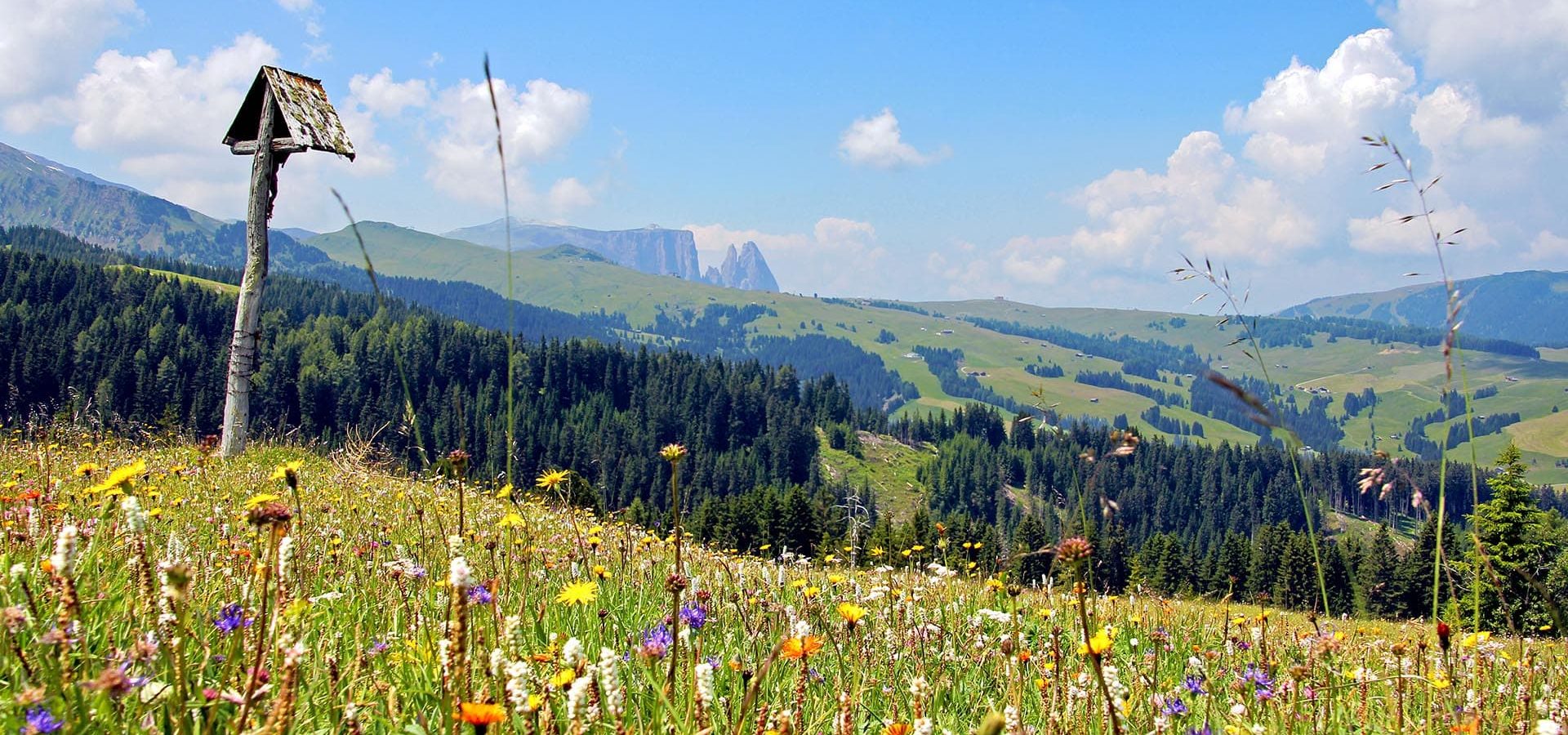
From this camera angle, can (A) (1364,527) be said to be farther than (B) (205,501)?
Yes

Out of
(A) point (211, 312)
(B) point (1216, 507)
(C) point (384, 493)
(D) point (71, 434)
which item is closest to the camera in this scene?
(C) point (384, 493)

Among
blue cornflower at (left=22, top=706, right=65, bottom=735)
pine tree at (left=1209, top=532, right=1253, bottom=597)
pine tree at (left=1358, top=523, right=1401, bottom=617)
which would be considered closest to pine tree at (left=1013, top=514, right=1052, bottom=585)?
blue cornflower at (left=22, top=706, right=65, bottom=735)

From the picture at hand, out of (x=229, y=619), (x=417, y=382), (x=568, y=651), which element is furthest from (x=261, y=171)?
(x=417, y=382)

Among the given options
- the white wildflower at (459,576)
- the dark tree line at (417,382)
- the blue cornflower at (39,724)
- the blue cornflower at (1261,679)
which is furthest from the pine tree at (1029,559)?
the dark tree line at (417,382)

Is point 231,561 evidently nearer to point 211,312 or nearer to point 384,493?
point 384,493

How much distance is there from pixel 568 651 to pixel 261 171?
14481 mm

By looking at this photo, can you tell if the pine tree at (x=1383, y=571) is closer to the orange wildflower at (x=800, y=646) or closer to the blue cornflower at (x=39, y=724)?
the orange wildflower at (x=800, y=646)

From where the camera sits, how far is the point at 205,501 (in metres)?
7.05

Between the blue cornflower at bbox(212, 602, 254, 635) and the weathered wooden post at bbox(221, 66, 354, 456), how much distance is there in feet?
38.9

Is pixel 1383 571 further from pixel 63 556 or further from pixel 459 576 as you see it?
pixel 63 556

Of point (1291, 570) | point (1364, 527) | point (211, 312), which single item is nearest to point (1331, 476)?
point (1364, 527)

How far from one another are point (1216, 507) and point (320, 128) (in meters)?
205

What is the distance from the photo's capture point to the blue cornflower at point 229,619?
8.44 feet

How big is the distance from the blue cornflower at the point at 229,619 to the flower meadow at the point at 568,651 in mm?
17
